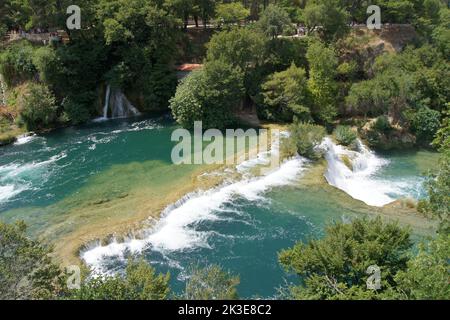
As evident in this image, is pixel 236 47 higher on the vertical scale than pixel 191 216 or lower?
higher

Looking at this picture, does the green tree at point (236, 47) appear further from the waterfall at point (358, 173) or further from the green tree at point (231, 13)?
the waterfall at point (358, 173)

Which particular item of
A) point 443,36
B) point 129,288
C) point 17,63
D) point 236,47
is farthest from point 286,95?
point 129,288

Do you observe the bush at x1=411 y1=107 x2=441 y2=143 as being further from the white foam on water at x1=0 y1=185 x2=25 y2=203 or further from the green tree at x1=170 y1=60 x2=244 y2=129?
the white foam on water at x1=0 y1=185 x2=25 y2=203

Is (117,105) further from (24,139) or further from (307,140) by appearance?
(307,140)

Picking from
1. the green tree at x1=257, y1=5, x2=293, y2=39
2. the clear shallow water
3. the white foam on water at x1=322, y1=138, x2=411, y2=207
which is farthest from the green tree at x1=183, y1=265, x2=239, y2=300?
the green tree at x1=257, y1=5, x2=293, y2=39

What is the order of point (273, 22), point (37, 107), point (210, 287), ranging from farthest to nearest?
point (273, 22), point (37, 107), point (210, 287)

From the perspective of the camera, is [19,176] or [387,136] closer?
[19,176]
